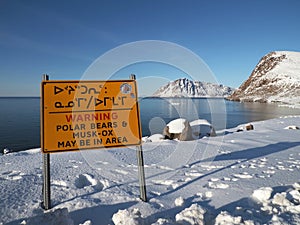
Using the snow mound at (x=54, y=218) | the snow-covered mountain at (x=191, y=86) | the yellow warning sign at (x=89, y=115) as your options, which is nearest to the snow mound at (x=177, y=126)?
the snow-covered mountain at (x=191, y=86)

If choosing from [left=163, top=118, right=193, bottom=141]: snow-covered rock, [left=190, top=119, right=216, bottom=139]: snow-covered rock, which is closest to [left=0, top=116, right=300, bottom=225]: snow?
[left=163, top=118, right=193, bottom=141]: snow-covered rock

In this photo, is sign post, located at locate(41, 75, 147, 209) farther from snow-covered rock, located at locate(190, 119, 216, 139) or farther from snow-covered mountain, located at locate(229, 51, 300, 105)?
snow-covered mountain, located at locate(229, 51, 300, 105)

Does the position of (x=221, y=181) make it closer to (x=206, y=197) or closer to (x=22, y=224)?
(x=206, y=197)

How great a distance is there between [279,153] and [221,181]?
338 cm

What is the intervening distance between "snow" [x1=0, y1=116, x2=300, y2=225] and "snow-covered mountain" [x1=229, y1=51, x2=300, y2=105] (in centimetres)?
10588

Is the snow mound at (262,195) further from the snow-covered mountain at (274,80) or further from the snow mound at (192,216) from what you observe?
the snow-covered mountain at (274,80)

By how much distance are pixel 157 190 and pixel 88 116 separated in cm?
167

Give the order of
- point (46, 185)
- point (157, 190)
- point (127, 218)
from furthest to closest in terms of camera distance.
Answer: point (157, 190), point (46, 185), point (127, 218)

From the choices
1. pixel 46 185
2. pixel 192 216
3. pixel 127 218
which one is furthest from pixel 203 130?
pixel 46 185

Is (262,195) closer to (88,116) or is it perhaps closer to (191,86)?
(88,116)

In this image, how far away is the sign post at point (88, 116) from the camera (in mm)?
2643

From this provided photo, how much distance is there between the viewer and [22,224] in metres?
2.25

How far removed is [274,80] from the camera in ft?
411

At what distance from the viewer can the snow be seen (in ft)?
7.99
